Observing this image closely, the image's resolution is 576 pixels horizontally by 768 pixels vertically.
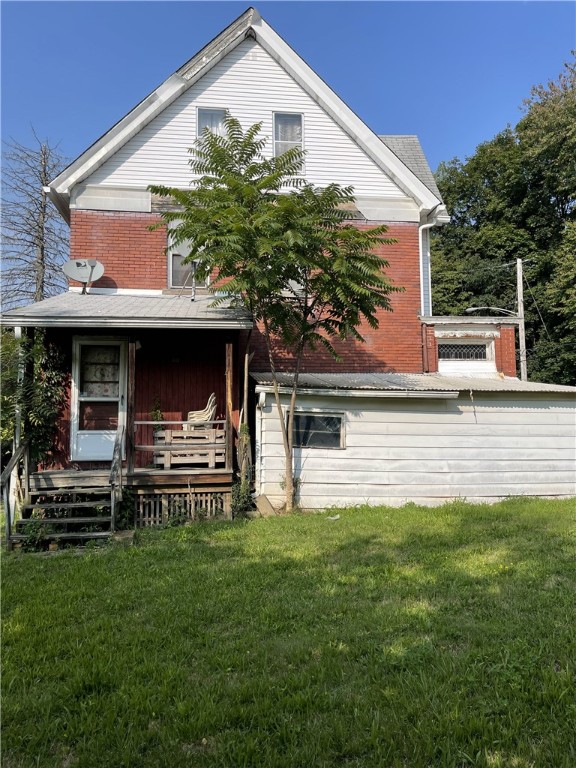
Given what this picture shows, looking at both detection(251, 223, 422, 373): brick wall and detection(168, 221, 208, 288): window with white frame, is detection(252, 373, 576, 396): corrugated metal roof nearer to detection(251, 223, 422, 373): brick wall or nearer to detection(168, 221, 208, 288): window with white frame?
detection(251, 223, 422, 373): brick wall

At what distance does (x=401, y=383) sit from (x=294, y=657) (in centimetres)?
729

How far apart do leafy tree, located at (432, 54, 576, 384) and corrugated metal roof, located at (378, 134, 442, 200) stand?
550 inches

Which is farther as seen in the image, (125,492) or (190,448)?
(190,448)

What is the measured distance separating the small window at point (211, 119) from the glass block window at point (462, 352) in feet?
24.8

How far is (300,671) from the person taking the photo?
3.49 meters

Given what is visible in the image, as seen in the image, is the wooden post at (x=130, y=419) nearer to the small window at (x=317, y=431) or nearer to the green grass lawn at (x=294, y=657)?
the green grass lawn at (x=294, y=657)

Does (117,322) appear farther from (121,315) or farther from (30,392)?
(30,392)

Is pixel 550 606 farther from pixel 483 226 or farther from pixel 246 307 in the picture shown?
pixel 483 226

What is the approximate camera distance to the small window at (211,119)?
12.1 meters

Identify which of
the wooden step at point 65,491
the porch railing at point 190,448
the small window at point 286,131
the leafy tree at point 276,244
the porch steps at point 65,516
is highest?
the small window at point 286,131

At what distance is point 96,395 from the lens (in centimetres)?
1011

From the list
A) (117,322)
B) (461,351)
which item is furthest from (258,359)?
(461,351)

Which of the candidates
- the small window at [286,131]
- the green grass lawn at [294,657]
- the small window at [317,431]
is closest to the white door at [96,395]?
the small window at [317,431]

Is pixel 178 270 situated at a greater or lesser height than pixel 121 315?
greater
